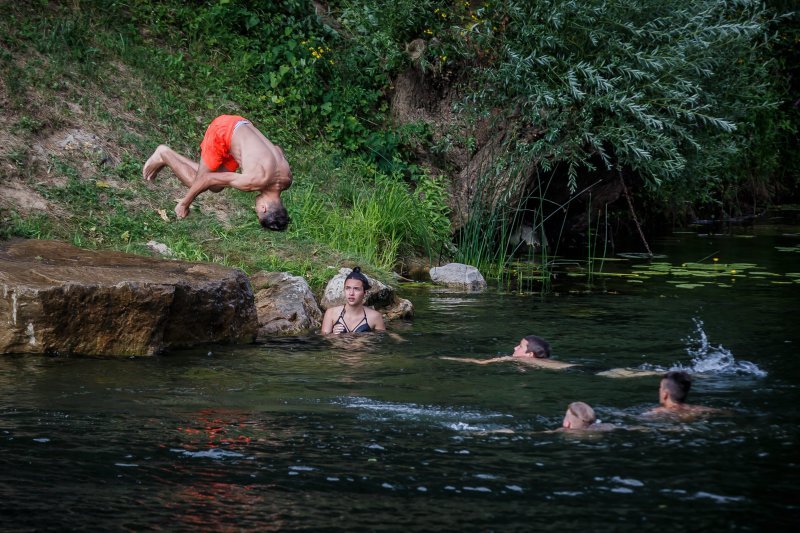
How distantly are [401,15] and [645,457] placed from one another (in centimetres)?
1306

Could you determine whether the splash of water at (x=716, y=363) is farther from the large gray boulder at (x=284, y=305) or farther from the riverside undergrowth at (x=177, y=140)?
the riverside undergrowth at (x=177, y=140)

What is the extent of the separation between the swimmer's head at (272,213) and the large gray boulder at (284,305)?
140cm

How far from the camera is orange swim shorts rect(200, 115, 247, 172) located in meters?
10.7

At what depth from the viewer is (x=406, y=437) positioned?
7.13m

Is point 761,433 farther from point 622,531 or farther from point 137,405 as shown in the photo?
point 137,405

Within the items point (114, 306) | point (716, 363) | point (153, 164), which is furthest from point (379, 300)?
point (716, 363)

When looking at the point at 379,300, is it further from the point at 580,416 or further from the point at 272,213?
the point at 580,416

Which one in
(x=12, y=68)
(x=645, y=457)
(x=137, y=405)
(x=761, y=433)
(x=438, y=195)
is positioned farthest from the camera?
(x=438, y=195)

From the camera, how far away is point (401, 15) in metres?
18.3

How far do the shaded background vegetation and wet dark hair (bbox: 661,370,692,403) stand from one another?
21.2 feet

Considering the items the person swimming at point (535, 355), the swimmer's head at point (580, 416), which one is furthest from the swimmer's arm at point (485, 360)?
the swimmer's head at point (580, 416)

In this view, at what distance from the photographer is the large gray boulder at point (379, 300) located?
41.1ft

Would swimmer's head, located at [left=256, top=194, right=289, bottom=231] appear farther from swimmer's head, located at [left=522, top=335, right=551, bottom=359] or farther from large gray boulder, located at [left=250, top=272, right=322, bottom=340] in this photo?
swimmer's head, located at [left=522, top=335, right=551, bottom=359]

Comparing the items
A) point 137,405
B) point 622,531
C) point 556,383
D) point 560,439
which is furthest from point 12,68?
point 622,531
